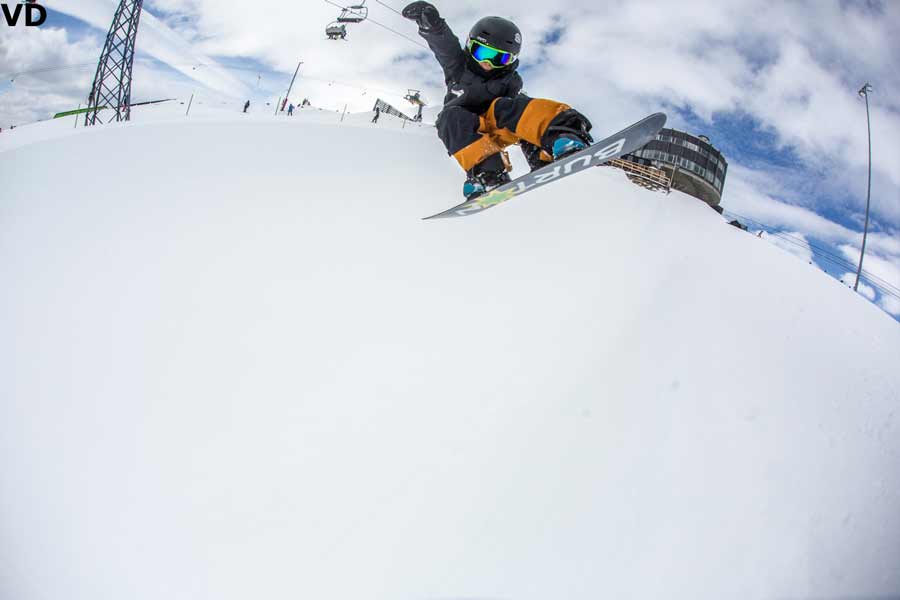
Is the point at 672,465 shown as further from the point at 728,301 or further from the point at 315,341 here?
the point at 315,341

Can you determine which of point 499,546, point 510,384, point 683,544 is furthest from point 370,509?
point 683,544

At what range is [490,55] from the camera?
10.9ft

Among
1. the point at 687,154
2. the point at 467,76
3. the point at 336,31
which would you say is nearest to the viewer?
the point at 467,76

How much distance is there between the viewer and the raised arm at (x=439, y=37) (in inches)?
132

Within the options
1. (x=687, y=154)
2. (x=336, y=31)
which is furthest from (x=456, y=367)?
(x=687, y=154)

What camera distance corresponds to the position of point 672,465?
2.86 m

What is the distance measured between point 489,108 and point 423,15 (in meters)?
0.96

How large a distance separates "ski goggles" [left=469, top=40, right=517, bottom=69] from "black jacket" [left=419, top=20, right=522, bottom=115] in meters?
0.09

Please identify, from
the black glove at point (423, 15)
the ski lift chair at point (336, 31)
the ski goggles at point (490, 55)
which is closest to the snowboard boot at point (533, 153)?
the ski goggles at point (490, 55)

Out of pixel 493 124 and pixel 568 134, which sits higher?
pixel 568 134

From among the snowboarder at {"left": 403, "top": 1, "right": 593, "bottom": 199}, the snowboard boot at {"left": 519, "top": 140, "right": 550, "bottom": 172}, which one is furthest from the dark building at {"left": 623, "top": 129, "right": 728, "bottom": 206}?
the snowboarder at {"left": 403, "top": 1, "right": 593, "bottom": 199}

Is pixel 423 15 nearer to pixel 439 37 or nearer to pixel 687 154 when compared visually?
pixel 439 37

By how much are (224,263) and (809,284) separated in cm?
774

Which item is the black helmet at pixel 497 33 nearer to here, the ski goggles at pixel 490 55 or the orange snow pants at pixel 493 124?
the ski goggles at pixel 490 55
